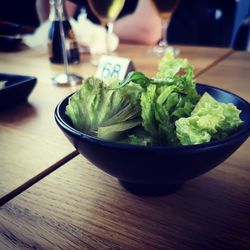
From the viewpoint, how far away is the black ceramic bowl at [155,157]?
349 mm

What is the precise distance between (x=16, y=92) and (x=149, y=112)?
1.58 feet

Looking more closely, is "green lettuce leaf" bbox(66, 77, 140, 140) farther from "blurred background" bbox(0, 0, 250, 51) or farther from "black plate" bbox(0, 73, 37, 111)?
"blurred background" bbox(0, 0, 250, 51)

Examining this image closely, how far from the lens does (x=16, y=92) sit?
2.61 ft

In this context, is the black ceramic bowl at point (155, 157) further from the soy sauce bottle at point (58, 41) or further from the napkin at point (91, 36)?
the napkin at point (91, 36)

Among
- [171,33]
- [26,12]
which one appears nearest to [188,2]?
[171,33]

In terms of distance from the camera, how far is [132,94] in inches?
18.4

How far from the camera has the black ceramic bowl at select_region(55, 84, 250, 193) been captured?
35 centimetres

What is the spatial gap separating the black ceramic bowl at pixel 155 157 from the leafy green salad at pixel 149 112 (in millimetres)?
31

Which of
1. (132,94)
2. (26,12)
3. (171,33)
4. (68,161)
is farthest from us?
(26,12)

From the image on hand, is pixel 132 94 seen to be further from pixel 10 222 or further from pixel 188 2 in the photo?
pixel 188 2

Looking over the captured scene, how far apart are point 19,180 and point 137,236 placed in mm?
220

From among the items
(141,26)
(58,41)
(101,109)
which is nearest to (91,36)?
(58,41)

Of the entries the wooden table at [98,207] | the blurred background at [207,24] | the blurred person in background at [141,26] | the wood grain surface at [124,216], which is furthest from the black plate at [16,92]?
the blurred background at [207,24]

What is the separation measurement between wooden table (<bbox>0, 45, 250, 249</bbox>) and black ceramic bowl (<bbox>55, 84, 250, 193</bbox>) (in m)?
0.06
